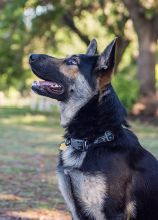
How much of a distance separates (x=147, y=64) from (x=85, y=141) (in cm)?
1990

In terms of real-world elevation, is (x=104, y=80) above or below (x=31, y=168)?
above

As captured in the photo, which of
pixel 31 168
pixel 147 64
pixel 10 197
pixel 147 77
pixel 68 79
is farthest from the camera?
pixel 147 77

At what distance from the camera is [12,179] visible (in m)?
10.3

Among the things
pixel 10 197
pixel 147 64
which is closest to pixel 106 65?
pixel 10 197

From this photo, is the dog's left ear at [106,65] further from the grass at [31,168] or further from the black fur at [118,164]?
the grass at [31,168]

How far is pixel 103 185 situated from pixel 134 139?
0.58m

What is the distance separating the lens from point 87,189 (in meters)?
5.40

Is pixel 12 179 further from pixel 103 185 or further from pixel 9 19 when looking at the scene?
pixel 9 19

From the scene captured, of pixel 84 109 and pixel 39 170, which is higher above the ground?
pixel 84 109

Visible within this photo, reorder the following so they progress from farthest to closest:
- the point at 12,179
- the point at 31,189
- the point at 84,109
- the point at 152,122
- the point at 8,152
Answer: the point at 152,122, the point at 8,152, the point at 12,179, the point at 31,189, the point at 84,109

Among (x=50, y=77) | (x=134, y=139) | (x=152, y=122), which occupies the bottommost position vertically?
(x=152, y=122)

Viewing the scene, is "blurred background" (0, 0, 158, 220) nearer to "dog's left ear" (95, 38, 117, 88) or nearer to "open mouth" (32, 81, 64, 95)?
"open mouth" (32, 81, 64, 95)

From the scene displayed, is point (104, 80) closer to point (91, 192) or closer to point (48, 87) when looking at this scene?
point (48, 87)

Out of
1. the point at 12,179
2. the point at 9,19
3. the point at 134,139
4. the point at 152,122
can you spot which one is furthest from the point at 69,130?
the point at 9,19
